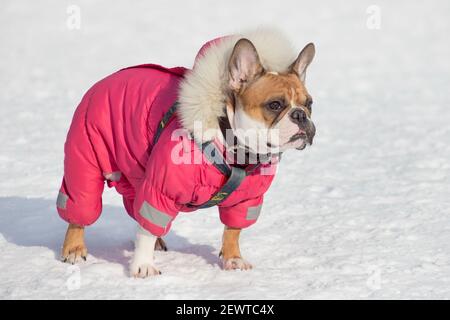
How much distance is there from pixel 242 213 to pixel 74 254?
1091 millimetres

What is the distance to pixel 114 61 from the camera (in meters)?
11.8

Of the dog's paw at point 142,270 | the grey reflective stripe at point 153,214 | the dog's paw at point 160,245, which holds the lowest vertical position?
the dog's paw at point 160,245

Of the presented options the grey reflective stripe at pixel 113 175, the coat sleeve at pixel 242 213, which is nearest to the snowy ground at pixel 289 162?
the coat sleeve at pixel 242 213

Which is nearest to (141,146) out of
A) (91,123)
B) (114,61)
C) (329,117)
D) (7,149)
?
(91,123)

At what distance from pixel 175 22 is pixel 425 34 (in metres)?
4.72

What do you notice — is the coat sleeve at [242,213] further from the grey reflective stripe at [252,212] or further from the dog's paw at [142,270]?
the dog's paw at [142,270]

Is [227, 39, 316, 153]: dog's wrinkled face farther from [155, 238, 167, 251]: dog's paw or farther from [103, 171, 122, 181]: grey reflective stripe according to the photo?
[155, 238, 167, 251]: dog's paw

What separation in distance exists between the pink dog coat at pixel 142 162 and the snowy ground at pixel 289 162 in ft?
1.25

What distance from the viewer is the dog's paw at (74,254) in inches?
173

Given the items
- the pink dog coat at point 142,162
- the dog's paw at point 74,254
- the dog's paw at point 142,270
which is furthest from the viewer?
the dog's paw at point 74,254

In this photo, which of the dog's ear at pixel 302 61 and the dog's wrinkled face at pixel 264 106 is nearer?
the dog's wrinkled face at pixel 264 106

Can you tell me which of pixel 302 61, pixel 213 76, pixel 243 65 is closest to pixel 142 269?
pixel 213 76
